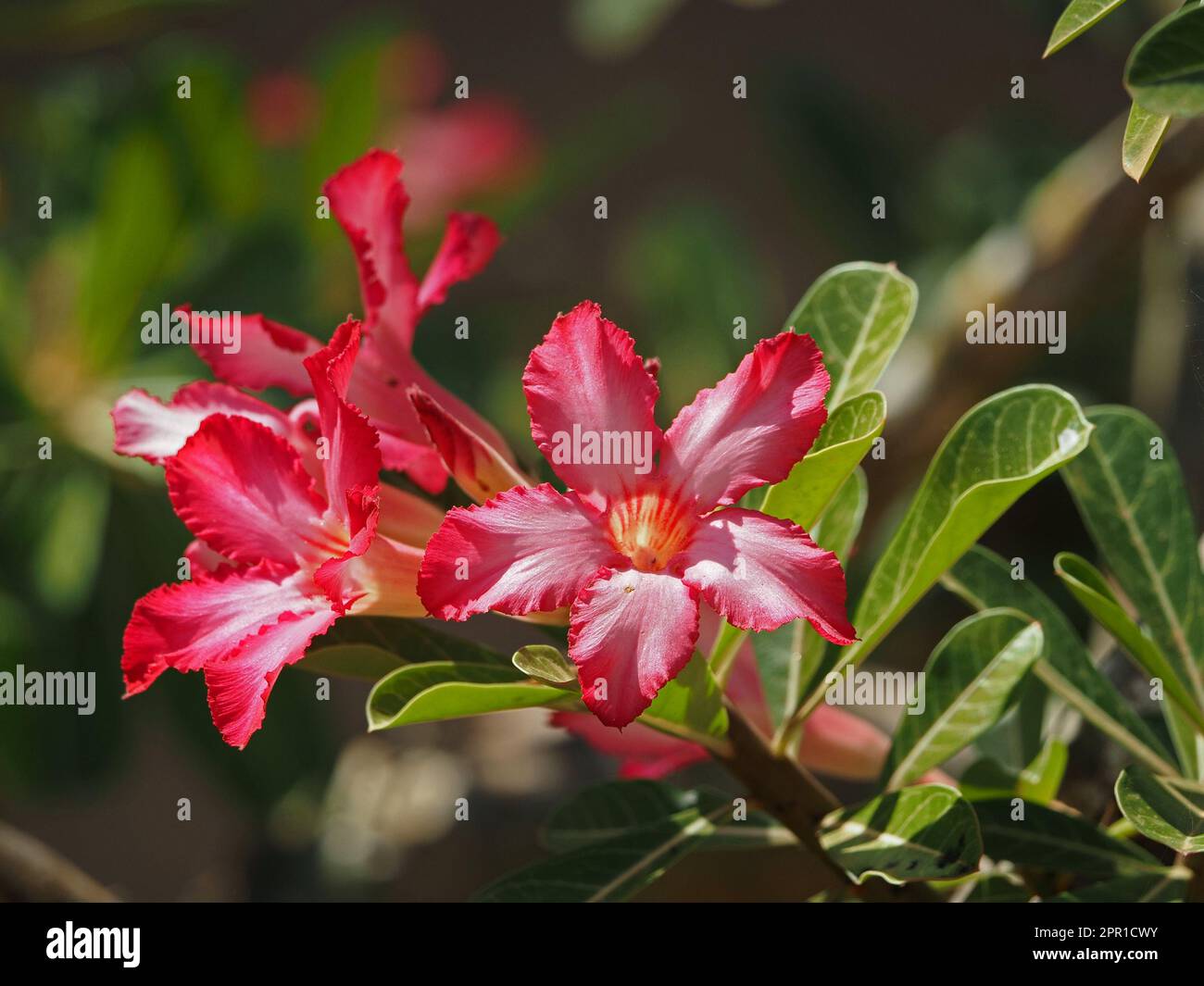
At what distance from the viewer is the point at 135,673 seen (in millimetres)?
567

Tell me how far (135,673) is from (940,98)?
3.26m

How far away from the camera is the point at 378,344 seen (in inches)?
25.7

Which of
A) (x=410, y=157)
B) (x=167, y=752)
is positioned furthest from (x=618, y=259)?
(x=167, y=752)

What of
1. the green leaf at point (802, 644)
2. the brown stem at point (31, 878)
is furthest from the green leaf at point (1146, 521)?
the brown stem at point (31, 878)

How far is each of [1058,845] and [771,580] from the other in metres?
0.28

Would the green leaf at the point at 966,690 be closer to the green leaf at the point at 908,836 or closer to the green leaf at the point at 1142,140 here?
the green leaf at the point at 908,836

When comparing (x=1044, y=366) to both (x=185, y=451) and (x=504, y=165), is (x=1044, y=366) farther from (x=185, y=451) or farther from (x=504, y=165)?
(x=185, y=451)

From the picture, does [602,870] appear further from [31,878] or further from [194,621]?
[31,878]

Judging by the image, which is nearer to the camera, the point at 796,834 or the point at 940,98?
the point at 796,834

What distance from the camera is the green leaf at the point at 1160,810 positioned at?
1.85 feet

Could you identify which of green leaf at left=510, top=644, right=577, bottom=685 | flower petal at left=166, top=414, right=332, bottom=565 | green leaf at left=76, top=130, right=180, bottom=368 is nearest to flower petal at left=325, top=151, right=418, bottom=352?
flower petal at left=166, top=414, right=332, bottom=565

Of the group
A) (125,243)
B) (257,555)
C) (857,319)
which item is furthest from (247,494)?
(125,243)

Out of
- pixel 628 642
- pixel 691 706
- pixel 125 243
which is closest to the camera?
pixel 628 642

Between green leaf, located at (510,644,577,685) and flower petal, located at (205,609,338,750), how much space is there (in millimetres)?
82
